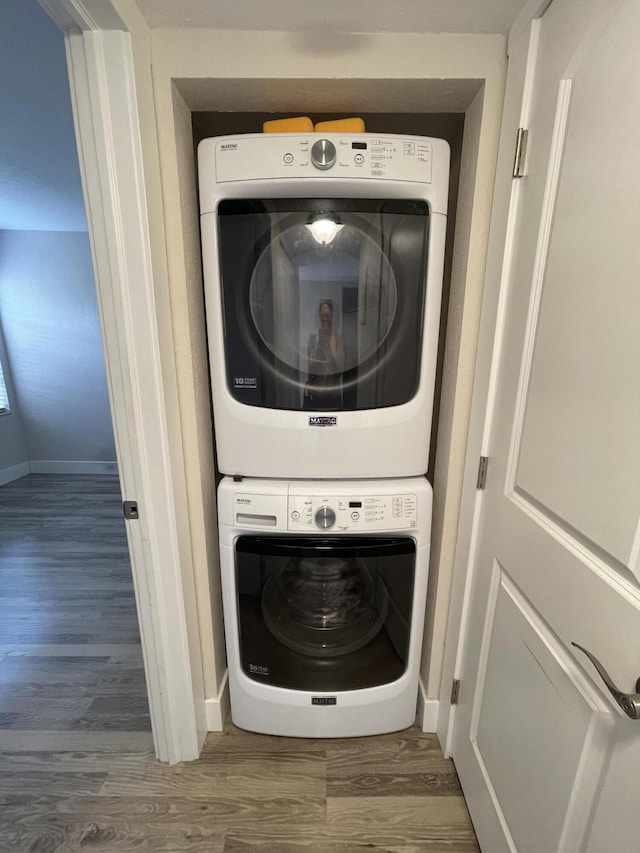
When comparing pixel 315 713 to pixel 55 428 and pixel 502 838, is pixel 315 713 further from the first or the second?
pixel 55 428

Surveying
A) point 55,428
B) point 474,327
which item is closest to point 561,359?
point 474,327

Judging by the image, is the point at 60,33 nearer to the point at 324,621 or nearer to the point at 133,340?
the point at 133,340

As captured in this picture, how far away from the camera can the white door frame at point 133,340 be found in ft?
2.57

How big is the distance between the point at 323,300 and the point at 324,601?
37.7 inches

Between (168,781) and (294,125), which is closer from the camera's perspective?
(294,125)

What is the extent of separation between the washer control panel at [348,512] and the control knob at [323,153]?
849 mm

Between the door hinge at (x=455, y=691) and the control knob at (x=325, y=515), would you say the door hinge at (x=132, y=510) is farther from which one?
the door hinge at (x=455, y=691)

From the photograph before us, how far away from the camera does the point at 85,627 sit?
181cm

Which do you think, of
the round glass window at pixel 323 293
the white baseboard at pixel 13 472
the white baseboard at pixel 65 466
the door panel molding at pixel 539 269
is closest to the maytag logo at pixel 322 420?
the round glass window at pixel 323 293

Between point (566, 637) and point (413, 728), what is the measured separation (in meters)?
0.95

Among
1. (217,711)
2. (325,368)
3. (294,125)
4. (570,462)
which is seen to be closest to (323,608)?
(217,711)

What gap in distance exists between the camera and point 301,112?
1.07 meters

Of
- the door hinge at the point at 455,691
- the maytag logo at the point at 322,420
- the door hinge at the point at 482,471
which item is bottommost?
the door hinge at the point at 455,691

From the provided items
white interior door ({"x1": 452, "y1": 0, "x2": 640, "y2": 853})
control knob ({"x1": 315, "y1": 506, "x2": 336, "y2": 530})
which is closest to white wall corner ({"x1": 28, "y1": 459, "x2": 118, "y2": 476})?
control knob ({"x1": 315, "y1": 506, "x2": 336, "y2": 530})
